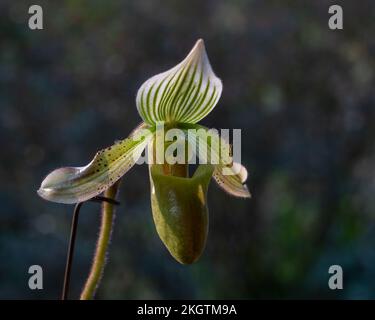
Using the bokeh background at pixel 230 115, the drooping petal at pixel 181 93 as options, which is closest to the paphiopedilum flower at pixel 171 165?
the drooping petal at pixel 181 93

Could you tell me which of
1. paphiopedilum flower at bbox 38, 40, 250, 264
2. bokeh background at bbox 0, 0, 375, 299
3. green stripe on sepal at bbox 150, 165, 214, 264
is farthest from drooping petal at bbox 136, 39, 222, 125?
bokeh background at bbox 0, 0, 375, 299

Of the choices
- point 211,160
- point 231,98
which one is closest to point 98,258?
point 211,160

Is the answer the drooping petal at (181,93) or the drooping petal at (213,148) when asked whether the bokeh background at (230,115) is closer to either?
the drooping petal at (213,148)

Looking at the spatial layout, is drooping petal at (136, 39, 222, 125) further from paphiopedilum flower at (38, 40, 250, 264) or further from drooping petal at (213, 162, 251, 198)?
drooping petal at (213, 162, 251, 198)

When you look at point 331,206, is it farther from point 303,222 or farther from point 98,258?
point 98,258

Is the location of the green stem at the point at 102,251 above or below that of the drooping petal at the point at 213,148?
below

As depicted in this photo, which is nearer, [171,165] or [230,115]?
[171,165]

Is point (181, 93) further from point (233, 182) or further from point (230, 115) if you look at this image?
point (230, 115)

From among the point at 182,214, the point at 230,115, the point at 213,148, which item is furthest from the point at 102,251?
the point at 230,115
